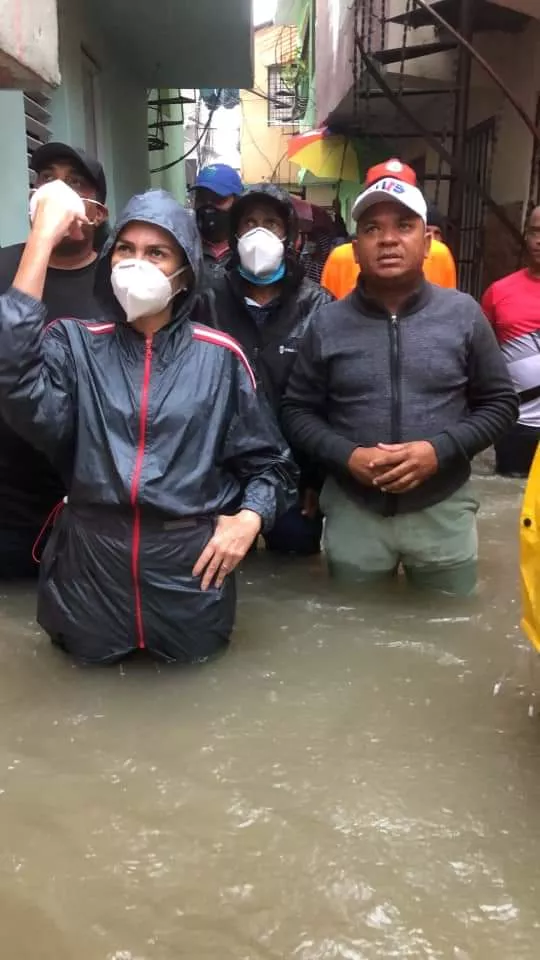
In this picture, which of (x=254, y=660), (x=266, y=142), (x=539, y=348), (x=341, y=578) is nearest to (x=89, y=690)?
(x=254, y=660)

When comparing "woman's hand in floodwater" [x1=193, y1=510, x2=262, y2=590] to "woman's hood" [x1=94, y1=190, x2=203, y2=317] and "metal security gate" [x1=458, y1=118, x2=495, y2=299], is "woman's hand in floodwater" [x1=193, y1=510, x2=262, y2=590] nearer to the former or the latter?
"woman's hood" [x1=94, y1=190, x2=203, y2=317]

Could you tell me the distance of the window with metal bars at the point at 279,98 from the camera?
30.9 metres

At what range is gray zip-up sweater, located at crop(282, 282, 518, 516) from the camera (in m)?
3.42

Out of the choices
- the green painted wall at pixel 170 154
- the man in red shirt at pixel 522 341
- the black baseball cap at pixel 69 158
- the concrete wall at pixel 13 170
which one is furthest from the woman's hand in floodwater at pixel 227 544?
the green painted wall at pixel 170 154

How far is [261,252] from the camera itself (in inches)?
Result: 146

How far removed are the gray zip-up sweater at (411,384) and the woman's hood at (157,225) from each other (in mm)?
766

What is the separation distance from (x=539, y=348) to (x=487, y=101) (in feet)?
16.2

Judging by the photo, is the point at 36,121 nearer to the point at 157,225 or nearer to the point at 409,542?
the point at 157,225

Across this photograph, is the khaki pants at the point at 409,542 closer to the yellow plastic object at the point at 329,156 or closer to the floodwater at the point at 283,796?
the floodwater at the point at 283,796

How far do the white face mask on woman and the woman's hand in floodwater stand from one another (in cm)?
127

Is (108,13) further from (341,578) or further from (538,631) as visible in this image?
(538,631)

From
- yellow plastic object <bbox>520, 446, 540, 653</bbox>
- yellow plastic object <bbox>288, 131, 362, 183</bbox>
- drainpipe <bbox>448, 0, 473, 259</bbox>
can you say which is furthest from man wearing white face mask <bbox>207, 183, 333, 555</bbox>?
yellow plastic object <bbox>288, 131, 362, 183</bbox>

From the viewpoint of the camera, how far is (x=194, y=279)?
2.97 meters

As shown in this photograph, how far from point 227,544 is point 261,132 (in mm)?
32900
